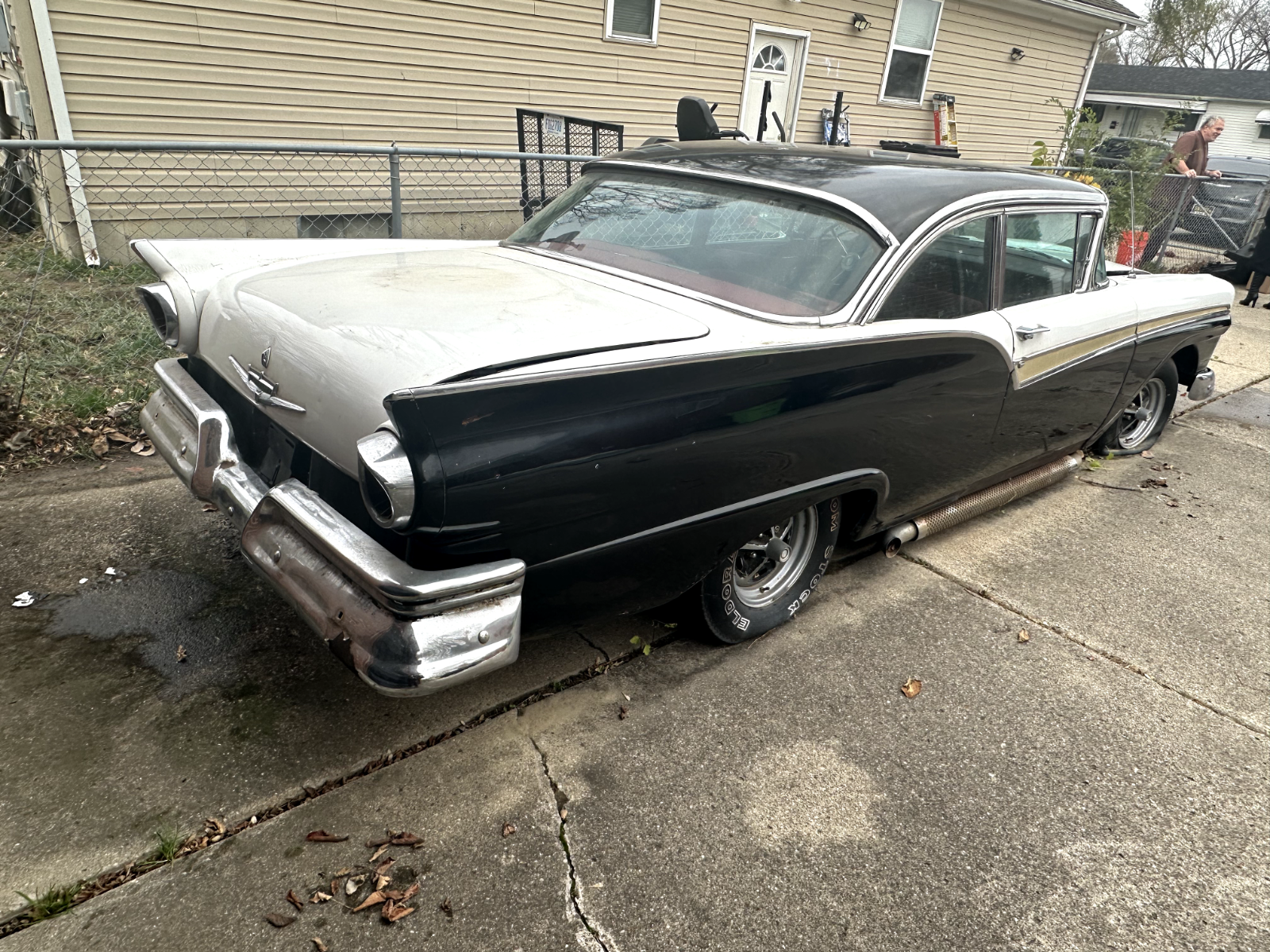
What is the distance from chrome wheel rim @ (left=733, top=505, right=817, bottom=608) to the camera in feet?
9.70

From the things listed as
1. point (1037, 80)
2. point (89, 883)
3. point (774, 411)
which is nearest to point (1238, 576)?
point (774, 411)

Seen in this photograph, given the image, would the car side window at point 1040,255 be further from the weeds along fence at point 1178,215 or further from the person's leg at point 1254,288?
the person's leg at point 1254,288

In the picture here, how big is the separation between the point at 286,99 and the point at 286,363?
6.62m

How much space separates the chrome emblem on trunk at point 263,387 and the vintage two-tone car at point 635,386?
10mm

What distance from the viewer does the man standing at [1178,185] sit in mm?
10297

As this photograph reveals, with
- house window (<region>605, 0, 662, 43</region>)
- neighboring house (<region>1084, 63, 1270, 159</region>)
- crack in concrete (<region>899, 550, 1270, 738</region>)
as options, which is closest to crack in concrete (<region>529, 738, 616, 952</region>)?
crack in concrete (<region>899, 550, 1270, 738</region>)

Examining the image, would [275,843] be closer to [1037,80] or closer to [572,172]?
[572,172]

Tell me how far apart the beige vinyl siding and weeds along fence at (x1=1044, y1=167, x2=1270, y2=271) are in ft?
12.6

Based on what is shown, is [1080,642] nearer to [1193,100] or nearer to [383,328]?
[383,328]

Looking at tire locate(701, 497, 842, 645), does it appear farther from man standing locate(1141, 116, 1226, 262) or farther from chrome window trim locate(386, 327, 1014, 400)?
man standing locate(1141, 116, 1226, 262)

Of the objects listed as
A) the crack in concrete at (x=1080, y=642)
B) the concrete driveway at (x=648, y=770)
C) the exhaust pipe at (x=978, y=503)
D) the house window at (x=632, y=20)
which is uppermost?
the house window at (x=632, y=20)

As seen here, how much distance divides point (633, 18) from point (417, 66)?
272 cm

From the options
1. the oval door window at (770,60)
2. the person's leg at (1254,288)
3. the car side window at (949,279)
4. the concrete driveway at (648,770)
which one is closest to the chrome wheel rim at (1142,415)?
the concrete driveway at (648,770)

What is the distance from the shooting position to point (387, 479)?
180 cm
